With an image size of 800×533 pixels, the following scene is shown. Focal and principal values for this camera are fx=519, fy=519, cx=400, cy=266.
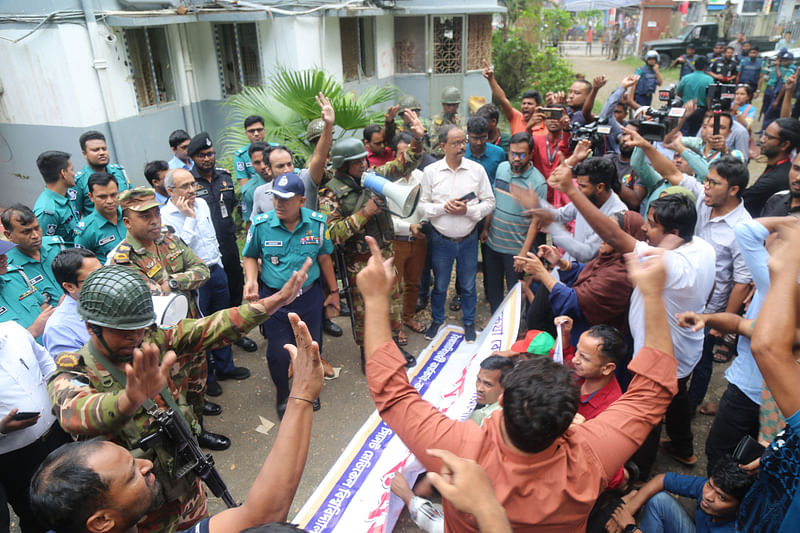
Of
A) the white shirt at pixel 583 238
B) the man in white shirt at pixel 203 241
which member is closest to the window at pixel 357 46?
the man in white shirt at pixel 203 241

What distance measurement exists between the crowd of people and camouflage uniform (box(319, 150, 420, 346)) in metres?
0.03

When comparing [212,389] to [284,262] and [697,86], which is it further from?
[697,86]

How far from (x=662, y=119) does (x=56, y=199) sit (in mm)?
5774

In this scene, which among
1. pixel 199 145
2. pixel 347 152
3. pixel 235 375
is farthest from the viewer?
pixel 199 145

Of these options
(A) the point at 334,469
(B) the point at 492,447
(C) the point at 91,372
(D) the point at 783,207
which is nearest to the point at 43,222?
(C) the point at 91,372

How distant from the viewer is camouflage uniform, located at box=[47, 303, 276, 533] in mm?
2088

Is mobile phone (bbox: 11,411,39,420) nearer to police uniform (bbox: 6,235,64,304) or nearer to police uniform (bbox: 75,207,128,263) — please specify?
police uniform (bbox: 6,235,64,304)

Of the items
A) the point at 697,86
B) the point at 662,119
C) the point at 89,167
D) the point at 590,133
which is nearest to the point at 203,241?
the point at 89,167

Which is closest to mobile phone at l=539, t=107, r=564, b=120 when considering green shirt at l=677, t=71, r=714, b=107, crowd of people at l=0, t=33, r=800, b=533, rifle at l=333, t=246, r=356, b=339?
crowd of people at l=0, t=33, r=800, b=533

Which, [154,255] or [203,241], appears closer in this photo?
[154,255]

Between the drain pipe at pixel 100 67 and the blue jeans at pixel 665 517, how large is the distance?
8442 mm

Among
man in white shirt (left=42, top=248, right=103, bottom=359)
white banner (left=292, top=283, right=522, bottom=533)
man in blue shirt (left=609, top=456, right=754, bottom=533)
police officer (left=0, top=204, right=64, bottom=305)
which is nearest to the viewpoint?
man in blue shirt (left=609, top=456, right=754, bottom=533)

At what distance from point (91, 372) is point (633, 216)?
3396 mm

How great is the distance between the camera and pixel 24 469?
2742 millimetres
